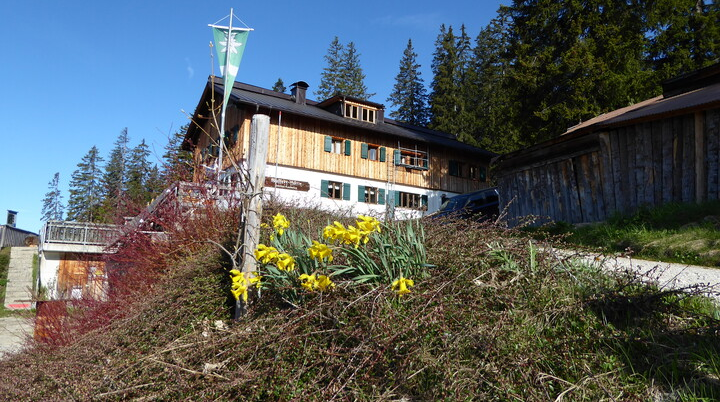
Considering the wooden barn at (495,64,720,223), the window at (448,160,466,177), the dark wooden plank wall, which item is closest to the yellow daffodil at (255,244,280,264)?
the wooden barn at (495,64,720,223)

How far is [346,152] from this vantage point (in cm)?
2847

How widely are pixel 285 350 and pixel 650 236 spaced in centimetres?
752

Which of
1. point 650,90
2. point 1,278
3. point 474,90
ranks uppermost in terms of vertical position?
point 474,90

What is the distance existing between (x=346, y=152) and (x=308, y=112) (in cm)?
323

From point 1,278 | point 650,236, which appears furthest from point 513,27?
point 1,278

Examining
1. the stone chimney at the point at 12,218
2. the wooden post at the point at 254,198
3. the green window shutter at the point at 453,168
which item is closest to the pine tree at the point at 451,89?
the green window shutter at the point at 453,168

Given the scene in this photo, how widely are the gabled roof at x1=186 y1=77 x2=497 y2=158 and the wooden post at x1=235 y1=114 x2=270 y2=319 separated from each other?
1793cm

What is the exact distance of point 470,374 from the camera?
10.6ft

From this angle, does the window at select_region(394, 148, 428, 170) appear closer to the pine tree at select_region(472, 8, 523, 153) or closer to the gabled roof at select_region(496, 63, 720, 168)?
the pine tree at select_region(472, 8, 523, 153)

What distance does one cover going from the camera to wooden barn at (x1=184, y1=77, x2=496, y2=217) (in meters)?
25.5

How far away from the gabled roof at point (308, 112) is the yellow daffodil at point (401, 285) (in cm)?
2024

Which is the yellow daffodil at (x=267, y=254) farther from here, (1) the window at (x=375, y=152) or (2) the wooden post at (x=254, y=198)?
(1) the window at (x=375, y=152)

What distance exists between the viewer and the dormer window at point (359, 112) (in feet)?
97.5

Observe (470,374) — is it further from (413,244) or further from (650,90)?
(650,90)
